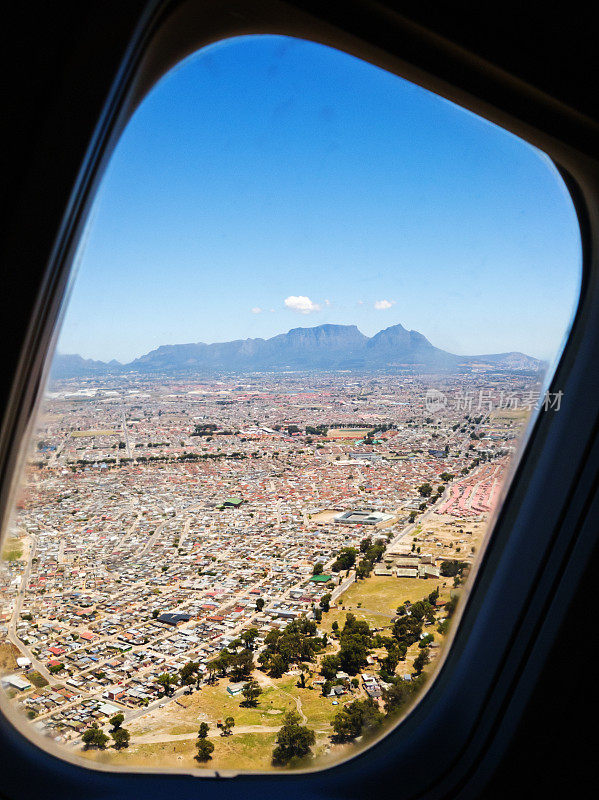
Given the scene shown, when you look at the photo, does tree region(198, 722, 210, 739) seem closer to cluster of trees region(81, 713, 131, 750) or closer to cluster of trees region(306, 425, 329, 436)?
cluster of trees region(81, 713, 131, 750)

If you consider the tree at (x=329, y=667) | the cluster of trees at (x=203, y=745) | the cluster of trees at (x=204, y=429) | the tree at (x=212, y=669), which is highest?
the cluster of trees at (x=204, y=429)

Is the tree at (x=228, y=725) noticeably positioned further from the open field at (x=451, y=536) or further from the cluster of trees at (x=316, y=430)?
the cluster of trees at (x=316, y=430)

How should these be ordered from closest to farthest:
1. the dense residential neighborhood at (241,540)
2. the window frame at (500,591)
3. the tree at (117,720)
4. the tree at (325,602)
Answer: the window frame at (500,591) → the dense residential neighborhood at (241,540) → the tree at (117,720) → the tree at (325,602)

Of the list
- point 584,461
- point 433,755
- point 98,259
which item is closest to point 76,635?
point 98,259

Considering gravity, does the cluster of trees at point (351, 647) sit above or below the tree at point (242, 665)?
above

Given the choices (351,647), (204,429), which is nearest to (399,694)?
(351,647)

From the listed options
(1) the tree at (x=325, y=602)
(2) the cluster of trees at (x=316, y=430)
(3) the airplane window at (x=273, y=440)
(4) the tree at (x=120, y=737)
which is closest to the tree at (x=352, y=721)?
(3) the airplane window at (x=273, y=440)

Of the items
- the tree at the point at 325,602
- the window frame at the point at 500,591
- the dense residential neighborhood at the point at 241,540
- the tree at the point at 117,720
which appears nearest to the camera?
the window frame at the point at 500,591

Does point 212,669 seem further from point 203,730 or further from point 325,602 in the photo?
point 325,602

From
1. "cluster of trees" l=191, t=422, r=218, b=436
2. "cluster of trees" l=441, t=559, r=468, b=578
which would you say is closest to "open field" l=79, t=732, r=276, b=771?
"cluster of trees" l=441, t=559, r=468, b=578
